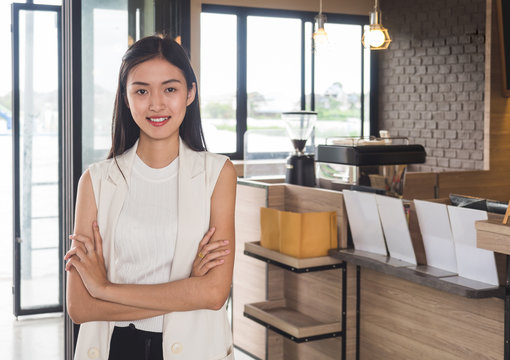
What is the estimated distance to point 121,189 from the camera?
4.96ft

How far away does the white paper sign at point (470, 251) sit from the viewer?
2.44 metres

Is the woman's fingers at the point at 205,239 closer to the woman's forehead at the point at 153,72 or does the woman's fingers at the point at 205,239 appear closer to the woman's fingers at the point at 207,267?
the woman's fingers at the point at 207,267

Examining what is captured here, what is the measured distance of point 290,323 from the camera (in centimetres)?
323

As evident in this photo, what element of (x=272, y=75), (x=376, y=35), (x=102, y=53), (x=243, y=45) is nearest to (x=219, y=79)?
(x=243, y=45)

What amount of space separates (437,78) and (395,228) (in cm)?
383

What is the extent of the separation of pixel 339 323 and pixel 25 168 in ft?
9.23

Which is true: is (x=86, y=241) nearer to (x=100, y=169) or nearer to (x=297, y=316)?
(x=100, y=169)

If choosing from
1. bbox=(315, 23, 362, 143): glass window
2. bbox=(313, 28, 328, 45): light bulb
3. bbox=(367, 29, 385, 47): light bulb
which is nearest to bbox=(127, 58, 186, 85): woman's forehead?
bbox=(367, 29, 385, 47): light bulb

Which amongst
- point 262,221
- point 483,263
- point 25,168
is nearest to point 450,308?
point 483,263

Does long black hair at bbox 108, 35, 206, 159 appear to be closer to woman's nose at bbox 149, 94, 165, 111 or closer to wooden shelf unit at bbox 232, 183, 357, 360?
woman's nose at bbox 149, 94, 165, 111

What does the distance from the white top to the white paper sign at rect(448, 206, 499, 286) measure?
54.6 inches

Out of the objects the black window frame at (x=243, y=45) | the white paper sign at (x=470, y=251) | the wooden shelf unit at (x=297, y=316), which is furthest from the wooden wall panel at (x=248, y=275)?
the black window frame at (x=243, y=45)

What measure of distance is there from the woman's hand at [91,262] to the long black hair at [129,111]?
0.73ft

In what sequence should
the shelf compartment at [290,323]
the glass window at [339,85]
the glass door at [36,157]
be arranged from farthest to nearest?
1. the glass window at [339,85]
2. the glass door at [36,157]
3. the shelf compartment at [290,323]
